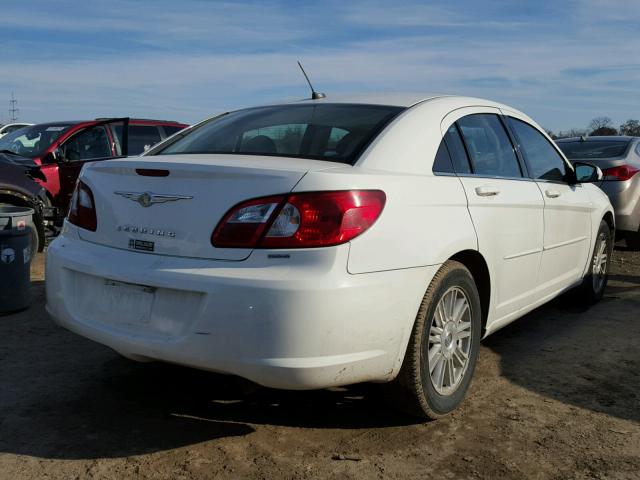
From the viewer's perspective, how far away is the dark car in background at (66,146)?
843 cm

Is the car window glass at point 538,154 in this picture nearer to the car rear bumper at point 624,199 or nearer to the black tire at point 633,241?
the car rear bumper at point 624,199

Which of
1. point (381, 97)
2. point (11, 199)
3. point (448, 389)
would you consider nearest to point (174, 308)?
point (448, 389)

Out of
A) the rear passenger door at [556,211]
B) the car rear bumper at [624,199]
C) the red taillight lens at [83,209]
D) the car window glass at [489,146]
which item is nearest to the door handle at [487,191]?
the car window glass at [489,146]

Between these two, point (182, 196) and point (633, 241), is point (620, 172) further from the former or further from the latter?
point (182, 196)

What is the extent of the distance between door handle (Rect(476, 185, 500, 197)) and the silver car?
15.2 ft

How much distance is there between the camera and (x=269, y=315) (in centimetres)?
265

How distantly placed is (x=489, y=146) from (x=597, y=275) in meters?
2.35

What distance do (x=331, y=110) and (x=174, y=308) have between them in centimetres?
151

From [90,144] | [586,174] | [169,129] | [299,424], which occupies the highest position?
[586,174]

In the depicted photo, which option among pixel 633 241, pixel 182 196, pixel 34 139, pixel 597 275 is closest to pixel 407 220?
pixel 182 196

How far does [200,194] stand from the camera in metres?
2.88

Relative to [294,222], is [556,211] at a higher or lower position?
lower

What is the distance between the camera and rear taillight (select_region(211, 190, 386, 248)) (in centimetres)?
272

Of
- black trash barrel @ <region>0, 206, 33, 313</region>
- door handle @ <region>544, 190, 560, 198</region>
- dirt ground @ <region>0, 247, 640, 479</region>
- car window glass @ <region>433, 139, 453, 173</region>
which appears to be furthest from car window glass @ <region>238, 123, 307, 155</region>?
black trash barrel @ <region>0, 206, 33, 313</region>
